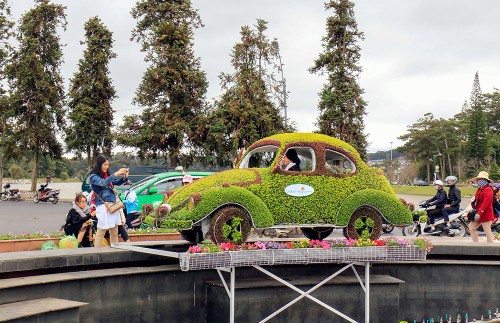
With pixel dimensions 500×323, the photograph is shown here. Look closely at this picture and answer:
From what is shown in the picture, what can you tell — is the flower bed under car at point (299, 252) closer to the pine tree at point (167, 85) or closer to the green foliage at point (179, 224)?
the green foliage at point (179, 224)

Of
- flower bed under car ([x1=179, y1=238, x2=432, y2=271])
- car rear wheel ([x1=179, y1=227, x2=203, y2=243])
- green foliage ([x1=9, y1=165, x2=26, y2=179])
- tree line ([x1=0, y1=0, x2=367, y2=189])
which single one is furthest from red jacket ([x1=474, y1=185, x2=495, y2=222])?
green foliage ([x1=9, y1=165, x2=26, y2=179])

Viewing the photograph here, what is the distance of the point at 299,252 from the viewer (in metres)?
10.4

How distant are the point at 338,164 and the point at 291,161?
1.17 m

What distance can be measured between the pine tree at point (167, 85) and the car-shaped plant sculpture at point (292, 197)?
24.7m

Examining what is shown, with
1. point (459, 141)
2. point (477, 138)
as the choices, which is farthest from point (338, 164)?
point (459, 141)

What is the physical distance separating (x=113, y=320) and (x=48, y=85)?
119 ft

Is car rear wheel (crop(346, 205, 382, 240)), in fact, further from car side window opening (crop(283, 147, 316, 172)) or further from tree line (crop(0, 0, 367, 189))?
tree line (crop(0, 0, 367, 189))

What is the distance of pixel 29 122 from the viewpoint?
44.3 m

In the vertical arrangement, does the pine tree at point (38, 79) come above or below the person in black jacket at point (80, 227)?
above

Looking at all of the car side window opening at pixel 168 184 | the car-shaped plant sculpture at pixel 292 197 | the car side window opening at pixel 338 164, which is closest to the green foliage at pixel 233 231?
the car-shaped plant sculpture at pixel 292 197

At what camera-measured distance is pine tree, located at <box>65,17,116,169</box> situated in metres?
41.4

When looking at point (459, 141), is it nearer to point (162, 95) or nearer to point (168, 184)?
point (162, 95)

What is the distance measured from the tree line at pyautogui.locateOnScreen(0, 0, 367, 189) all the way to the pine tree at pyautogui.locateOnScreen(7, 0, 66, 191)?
0.22ft

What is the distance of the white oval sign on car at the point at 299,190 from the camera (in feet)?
36.8
